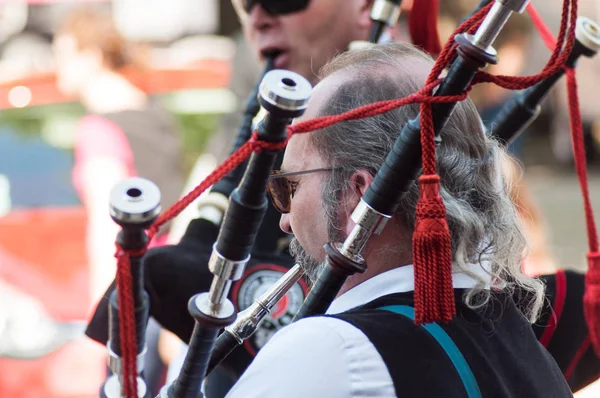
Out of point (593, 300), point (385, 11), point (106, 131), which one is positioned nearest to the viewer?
point (593, 300)

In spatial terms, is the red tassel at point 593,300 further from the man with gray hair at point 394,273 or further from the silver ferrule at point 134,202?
the silver ferrule at point 134,202

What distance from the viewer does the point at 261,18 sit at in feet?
6.71

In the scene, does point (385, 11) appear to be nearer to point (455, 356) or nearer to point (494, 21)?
point (494, 21)

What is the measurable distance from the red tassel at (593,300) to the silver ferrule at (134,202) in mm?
800

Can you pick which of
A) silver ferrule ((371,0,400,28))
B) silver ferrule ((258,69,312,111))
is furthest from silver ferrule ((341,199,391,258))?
silver ferrule ((371,0,400,28))

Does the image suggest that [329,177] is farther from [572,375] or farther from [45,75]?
[45,75]

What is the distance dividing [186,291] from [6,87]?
3.50m

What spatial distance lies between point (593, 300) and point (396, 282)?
16.6 inches

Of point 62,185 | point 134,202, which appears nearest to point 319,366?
point 134,202

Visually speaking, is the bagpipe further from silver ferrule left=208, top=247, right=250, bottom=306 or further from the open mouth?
the open mouth

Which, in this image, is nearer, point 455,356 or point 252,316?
point 455,356

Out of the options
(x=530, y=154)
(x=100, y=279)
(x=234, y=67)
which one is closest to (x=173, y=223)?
(x=100, y=279)

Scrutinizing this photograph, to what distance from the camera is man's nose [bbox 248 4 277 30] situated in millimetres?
2041

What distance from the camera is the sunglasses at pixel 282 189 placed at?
1474mm
